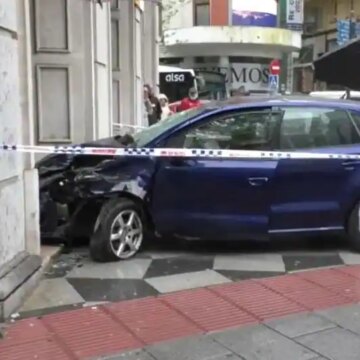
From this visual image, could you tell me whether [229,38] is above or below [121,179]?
above

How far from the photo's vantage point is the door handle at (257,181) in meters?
6.41

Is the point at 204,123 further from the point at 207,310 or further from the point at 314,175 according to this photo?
the point at 207,310

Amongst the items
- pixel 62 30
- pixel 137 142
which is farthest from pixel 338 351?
pixel 62 30

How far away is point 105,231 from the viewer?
20.5 feet

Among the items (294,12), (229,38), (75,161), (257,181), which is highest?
(294,12)

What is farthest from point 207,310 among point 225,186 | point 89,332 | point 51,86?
point 51,86

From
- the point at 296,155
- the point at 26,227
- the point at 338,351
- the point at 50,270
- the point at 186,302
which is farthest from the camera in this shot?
the point at 296,155

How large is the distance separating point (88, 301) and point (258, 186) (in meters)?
2.08

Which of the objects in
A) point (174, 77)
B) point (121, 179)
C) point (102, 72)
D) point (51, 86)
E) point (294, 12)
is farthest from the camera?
point (294, 12)

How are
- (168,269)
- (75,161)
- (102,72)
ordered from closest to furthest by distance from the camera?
(168,269), (75,161), (102,72)

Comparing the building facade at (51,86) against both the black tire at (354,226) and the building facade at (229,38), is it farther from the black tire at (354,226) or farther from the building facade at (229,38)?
the building facade at (229,38)

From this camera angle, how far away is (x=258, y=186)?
21.1ft

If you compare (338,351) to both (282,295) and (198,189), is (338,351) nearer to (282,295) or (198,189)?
(282,295)

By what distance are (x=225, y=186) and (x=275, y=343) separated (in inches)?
90.5
